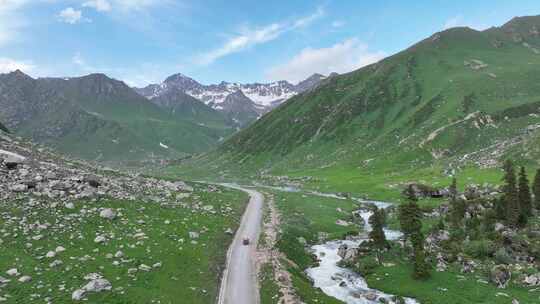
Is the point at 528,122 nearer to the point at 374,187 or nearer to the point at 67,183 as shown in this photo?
the point at 374,187

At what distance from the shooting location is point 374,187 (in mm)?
118688

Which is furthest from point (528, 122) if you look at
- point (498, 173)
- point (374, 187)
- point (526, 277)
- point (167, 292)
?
point (167, 292)

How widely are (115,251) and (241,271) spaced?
14.3m

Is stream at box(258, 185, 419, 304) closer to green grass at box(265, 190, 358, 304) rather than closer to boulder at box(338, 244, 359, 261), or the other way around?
boulder at box(338, 244, 359, 261)

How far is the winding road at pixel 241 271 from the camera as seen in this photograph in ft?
120

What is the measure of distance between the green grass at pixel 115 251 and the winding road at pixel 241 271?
1.19 metres

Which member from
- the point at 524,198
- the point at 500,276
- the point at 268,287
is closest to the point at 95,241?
the point at 268,287

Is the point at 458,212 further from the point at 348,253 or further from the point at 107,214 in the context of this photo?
the point at 107,214

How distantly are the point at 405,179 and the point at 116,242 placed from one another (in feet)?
329

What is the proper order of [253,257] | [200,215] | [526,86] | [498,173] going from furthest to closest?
1. [526,86]
2. [498,173]
3. [200,215]
4. [253,257]

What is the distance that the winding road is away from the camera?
36500 mm

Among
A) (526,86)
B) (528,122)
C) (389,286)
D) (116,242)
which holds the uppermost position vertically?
(526,86)

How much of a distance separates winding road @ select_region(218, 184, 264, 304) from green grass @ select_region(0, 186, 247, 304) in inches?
46.8

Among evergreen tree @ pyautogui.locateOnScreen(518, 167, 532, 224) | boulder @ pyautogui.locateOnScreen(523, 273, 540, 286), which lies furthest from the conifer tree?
boulder @ pyautogui.locateOnScreen(523, 273, 540, 286)
